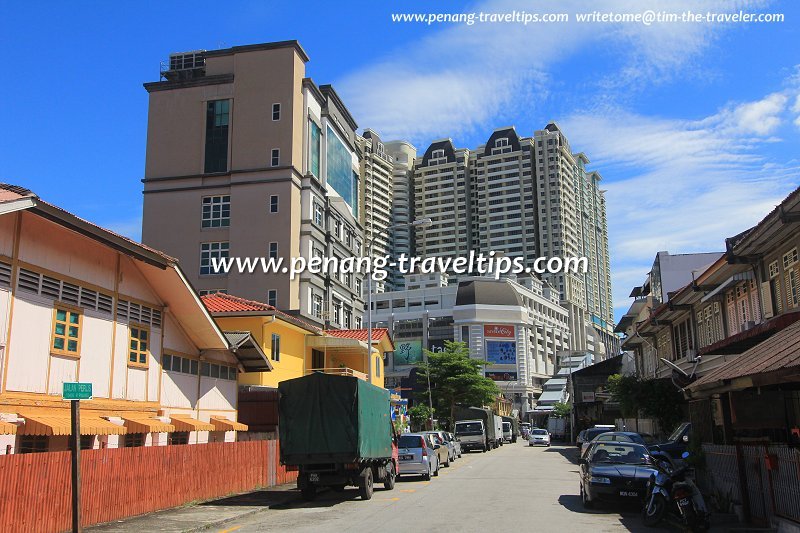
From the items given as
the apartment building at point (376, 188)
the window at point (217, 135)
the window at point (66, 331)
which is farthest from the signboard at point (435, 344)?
the window at point (66, 331)

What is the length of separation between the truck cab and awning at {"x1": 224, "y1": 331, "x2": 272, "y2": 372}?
3081cm

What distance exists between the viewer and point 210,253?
54.0 meters

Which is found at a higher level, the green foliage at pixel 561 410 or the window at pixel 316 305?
the window at pixel 316 305

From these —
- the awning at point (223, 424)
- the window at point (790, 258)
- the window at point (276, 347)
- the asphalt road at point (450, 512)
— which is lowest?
the asphalt road at point (450, 512)

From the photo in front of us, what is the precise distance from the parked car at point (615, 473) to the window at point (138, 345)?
11.9 meters

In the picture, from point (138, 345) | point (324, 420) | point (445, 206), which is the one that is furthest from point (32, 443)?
point (445, 206)

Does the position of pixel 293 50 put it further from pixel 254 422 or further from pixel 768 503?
pixel 768 503

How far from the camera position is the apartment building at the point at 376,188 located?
599 ft

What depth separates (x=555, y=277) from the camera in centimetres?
17888

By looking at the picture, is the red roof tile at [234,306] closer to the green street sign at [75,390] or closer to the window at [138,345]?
the window at [138,345]

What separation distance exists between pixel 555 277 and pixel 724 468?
167 meters

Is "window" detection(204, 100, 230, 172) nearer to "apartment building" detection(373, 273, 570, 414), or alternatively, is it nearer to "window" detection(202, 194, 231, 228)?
"window" detection(202, 194, 231, 228)

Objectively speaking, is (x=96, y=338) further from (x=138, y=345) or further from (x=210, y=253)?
(x=210, y=253)

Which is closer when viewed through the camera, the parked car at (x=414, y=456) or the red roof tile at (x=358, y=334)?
the parked car at (x=414, y=456)
